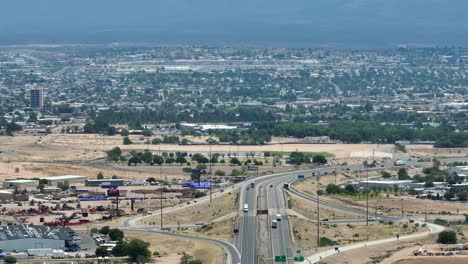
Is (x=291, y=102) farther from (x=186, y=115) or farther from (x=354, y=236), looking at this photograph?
(x=354, y=236)

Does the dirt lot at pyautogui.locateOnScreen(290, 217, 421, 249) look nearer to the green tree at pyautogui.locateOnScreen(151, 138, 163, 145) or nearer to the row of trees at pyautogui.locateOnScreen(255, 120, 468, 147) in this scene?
the row of trees at pyautogui.locateOnScreen(255, 120, 468, 147)

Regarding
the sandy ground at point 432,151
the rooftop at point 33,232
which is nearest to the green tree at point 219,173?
the sandy ground at point 432,151

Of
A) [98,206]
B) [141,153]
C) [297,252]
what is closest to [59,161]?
[141,153]

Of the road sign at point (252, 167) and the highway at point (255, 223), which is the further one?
the road sign at point (252, 167)

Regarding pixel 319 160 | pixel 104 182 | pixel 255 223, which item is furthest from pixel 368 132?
pixel 255 223

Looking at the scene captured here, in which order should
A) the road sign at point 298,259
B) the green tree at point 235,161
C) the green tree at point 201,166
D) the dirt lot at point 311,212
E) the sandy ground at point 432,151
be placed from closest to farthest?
the road sign at point 298,259, the dirt lot at point 311,212, the green tree at point 201,166, the green tree at point 235,161, the sandy ground at point 432,151

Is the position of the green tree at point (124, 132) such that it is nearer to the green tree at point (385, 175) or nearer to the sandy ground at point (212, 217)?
the green tree at point (385, 175)

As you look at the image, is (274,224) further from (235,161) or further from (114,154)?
(114,154)

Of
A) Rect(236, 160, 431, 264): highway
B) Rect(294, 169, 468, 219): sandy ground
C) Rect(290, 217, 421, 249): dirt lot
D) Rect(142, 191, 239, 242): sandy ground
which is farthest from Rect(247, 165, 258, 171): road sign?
Rect(290, 217, 421, 249): dirt lot
